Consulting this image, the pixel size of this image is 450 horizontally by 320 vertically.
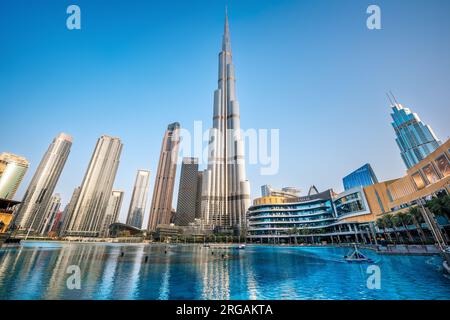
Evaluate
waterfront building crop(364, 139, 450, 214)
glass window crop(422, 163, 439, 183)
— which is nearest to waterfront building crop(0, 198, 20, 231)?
waterfront building crop(364, 139, 450, 214)

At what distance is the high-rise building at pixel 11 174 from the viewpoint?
7662 cm

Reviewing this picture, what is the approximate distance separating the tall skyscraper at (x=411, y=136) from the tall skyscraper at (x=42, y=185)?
308 m

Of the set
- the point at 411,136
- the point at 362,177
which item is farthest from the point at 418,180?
the point at 411,136

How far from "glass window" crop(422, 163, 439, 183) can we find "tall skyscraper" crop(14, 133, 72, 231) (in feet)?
755

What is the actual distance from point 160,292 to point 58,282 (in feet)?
38.0

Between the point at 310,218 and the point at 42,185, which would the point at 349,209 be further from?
the point at 42,185

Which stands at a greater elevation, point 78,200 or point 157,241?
point 78,200

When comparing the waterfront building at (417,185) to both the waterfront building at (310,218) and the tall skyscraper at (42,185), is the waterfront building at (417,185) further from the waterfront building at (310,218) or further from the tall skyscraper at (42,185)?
the tall skyscraper at (42,185)

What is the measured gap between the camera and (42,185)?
7032 inches

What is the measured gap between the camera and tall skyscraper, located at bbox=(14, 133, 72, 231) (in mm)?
163625

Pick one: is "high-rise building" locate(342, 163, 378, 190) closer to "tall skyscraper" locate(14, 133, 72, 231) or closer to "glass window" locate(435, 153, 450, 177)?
"glass window" locate(435, 153, 450, 177)
